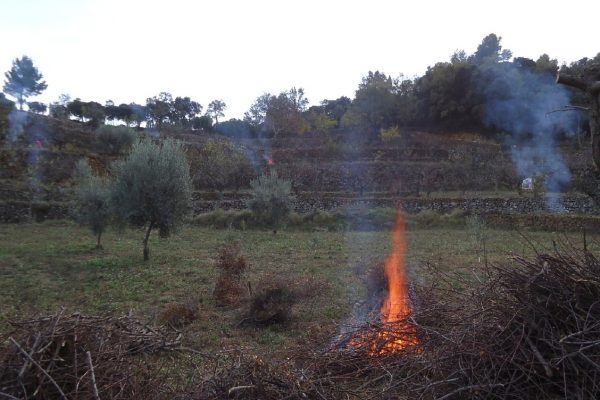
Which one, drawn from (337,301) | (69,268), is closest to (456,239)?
(337,301)

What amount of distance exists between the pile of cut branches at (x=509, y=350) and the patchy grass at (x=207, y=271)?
649 millimetres

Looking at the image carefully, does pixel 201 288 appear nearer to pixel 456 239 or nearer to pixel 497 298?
pixel 497 298

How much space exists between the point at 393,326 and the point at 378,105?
66.6 meters

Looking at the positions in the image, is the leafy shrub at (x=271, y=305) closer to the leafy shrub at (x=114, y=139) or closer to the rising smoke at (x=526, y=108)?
the leafy shrub at (x=114, y=139)

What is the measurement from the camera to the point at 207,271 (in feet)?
50.9

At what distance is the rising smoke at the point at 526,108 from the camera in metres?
57.2

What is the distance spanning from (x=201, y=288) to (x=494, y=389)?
10.1m

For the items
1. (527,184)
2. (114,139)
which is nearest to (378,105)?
(527,184)

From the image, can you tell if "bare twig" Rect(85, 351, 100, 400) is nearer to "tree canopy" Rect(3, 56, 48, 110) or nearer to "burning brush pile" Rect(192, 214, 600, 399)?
"burning brush pile" Rect(192, 214, 600, 399)

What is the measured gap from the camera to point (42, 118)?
60.4m

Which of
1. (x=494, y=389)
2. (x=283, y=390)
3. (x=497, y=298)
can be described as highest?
(x=497, y=298)

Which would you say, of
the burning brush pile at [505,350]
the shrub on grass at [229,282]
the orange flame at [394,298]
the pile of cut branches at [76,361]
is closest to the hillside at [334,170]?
the shrub on grass at [229,282]

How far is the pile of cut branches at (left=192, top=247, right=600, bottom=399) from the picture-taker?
3928 millimetres

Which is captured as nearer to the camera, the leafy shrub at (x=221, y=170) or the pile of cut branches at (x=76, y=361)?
the pile of cut branches at (x=76, y=361)
